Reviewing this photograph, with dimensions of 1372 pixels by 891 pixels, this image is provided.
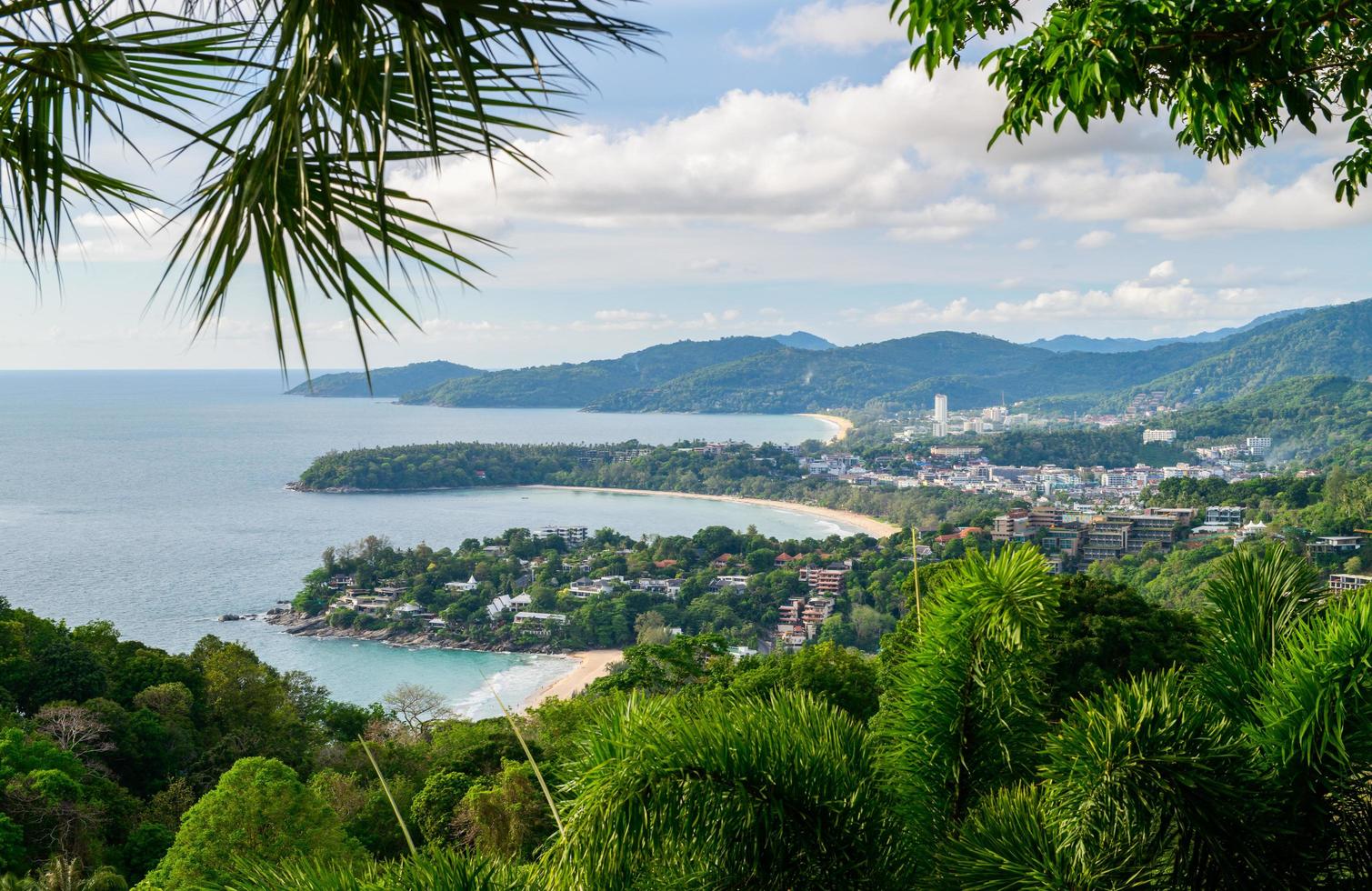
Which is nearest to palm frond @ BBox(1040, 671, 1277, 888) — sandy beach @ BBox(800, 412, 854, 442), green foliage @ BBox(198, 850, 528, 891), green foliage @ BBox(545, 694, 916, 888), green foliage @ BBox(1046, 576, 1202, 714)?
green foliage @ BBox(545, 694, 916, 888)

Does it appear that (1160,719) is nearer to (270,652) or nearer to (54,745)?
(54,745)

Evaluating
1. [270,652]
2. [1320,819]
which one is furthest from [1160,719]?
[270,652]

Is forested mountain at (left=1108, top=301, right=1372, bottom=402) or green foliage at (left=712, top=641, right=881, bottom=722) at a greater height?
forested mountain at (left=1108, top=301, right=1372, bottom=402)

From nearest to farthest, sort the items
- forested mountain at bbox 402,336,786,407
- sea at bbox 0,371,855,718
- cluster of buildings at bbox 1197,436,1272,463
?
sea at bbox 0,371,855,718, cluster of buildings at bbox 1197,436,1272,463, forested mountain at bbox 402,336,786,407

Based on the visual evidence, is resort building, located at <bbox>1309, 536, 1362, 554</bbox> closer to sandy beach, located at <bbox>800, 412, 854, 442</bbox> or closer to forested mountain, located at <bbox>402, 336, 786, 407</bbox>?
sandy beach, located at <bbox>800, 412, 854, 442</bbox>

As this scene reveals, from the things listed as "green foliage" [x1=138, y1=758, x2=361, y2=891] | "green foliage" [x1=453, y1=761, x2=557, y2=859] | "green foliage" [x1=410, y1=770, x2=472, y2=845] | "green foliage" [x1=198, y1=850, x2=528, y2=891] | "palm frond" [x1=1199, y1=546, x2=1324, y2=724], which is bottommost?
"green foliage" [x1=410, y1=770, x2=472, y2=845]

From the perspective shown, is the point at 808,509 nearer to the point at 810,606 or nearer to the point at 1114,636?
the point at 810,606

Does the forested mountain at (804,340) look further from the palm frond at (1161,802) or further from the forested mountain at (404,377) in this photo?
the palm frond at (1161,802)

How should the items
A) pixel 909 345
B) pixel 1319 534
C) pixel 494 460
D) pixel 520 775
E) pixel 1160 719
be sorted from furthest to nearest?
pixel 909 345, pixel 494 460, pixel 1319 534, pixel 520 775, pixel 1160 719
